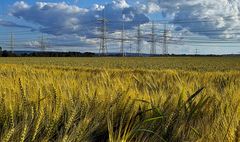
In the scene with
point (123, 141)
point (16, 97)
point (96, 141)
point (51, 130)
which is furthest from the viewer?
point (16, 97)

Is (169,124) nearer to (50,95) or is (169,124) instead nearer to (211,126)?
(211,126)

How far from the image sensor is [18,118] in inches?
109

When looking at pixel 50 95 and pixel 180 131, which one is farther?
pixel 50 95

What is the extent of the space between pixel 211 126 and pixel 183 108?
0.41 meters

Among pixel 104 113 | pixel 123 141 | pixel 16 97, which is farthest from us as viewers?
pixel 16 97

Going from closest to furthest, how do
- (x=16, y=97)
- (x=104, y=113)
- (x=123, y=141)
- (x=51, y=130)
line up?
(x=123, y=141) → (x=51, y=130) → (x=104, y=113) → (x=16, y=97)

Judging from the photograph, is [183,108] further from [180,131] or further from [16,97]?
[16,97]

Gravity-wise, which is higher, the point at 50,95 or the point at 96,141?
the point at 50,95

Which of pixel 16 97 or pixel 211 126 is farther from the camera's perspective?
pixel 16 97

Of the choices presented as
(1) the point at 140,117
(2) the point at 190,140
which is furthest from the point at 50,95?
(2) the point at 190,140

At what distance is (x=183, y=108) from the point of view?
10.2ft

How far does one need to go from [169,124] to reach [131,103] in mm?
380

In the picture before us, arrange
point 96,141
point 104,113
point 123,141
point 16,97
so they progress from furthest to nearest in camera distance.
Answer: point 16,97 → point 104,113 → point 96,141 → point 123,141

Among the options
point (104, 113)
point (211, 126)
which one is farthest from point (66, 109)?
point (211, 126)
